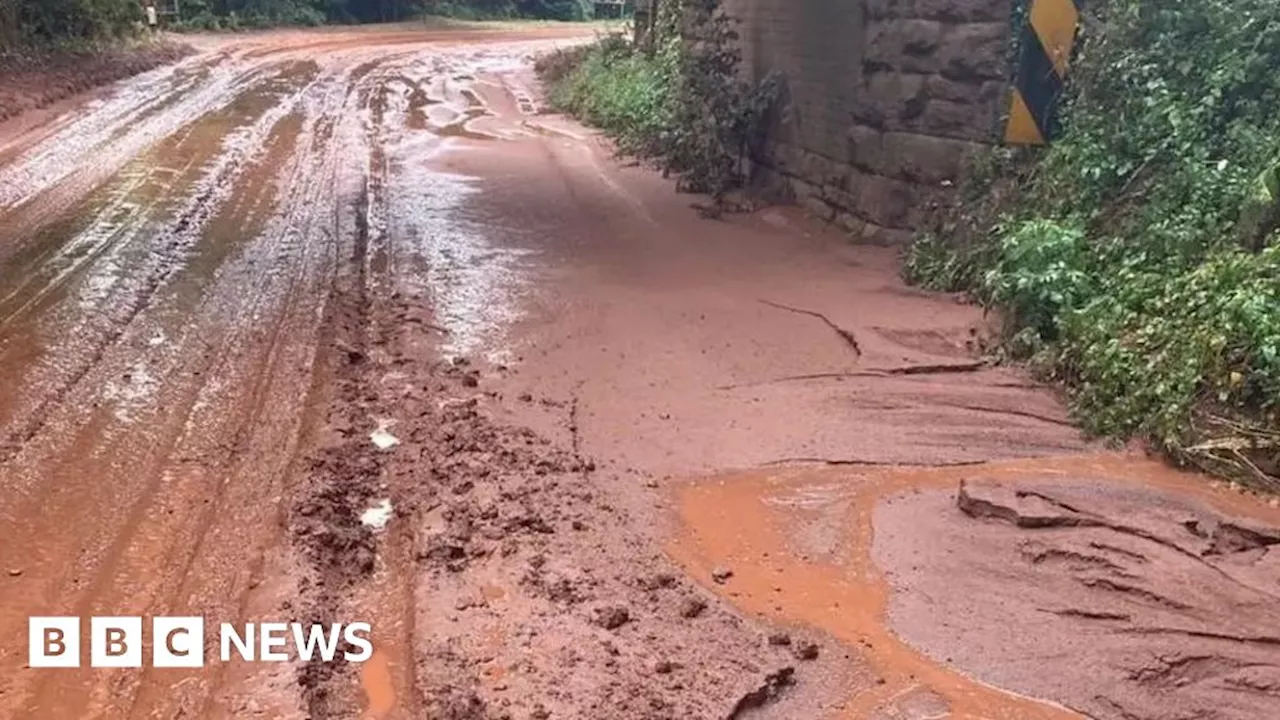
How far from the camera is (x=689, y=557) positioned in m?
4.40

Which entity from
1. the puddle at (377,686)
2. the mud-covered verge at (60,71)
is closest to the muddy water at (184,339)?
the puddle at (377,686)

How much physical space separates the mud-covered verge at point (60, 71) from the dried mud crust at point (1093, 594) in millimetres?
13011

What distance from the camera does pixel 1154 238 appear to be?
6.33 metres

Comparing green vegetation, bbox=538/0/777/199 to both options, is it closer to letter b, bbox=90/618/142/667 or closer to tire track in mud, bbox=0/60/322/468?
tire track in mud, bbox=0/60/322/468

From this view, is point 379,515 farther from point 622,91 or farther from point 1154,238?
point 622,91

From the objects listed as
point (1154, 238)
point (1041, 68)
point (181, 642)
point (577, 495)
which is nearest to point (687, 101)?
point (1041, 68)

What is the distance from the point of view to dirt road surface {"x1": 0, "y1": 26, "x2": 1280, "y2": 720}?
3.61 m

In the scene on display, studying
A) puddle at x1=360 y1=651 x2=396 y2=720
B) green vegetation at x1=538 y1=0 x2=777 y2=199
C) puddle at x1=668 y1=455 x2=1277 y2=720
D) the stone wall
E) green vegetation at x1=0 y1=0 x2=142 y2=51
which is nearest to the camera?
puddle at x1=360 y1=651 x2=396 y2=720

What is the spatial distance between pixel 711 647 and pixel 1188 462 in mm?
2477

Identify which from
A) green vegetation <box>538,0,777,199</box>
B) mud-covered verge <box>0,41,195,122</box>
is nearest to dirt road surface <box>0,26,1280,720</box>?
green vegetation <box>538,0,777,199</box>

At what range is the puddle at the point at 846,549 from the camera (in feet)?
11.8

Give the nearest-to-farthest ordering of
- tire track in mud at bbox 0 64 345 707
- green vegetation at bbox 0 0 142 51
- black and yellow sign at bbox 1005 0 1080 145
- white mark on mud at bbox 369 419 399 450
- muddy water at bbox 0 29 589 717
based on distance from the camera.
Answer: muddy water at bbox 0 29 589 717
tire track in mud at bbox 0 64 345 707
white mark on mud at bbox 369 419 399 450
black and yellow sign at bbox 1005 0 1080 145
green vegetation at bbox 0 0 142 51

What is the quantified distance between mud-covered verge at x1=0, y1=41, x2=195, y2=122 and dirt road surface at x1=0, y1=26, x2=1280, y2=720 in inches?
299

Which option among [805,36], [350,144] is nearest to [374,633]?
[805,36]
